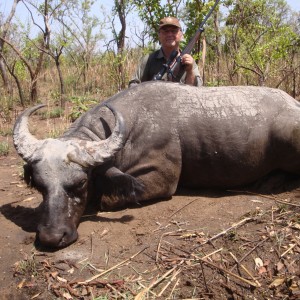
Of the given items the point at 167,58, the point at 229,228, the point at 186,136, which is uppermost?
the point at 167,58

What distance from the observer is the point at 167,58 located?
579cm

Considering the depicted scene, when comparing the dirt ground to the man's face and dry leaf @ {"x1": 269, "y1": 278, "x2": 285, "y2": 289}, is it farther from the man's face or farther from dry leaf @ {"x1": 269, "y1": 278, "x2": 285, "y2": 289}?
the man's face

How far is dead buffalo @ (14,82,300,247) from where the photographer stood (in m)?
3.93

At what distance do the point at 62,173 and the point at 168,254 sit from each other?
1.14 metres

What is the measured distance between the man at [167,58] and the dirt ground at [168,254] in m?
2.16

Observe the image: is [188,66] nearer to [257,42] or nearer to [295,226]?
[295,226]

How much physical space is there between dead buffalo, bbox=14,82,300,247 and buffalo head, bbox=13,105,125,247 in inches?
5.4

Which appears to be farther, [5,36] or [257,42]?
[5,36]

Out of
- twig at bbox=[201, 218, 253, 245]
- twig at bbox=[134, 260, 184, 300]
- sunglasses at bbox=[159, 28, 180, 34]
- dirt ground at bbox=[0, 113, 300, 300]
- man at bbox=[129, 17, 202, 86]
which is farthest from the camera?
sunglasses at bbox=[159, 28, 180, 34]

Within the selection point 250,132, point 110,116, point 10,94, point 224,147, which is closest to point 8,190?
point 110,116

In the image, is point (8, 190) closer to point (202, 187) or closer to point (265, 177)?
point (202, 187)

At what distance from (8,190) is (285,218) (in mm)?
3321

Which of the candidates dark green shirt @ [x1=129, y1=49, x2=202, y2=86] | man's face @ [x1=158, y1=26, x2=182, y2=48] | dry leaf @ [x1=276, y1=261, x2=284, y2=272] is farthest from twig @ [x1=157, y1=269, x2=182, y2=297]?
man's face @ [x1=158, y1=26, x2=182, y2=48]

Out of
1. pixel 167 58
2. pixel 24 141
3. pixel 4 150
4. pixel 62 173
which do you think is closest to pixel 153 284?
pixel 62 173
